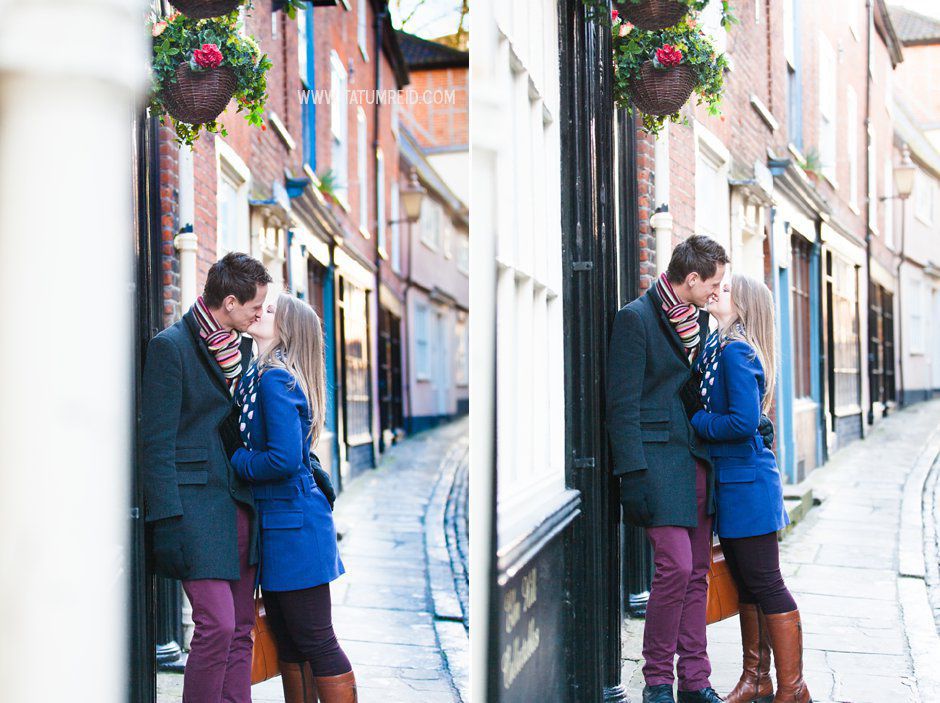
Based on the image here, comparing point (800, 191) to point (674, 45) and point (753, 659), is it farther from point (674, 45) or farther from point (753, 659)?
point (753, 659)

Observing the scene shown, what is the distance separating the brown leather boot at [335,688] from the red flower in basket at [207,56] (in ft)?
5.76

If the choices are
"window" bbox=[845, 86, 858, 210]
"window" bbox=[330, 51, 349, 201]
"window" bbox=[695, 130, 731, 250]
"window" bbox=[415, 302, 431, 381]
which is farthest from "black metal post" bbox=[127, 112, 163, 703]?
"window" bbox=[415, 302, 431, 381]

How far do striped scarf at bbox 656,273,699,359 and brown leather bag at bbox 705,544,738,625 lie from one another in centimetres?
77

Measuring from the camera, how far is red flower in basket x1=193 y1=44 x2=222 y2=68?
110 inches

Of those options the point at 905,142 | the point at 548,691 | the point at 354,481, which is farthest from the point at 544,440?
the point at 354,481

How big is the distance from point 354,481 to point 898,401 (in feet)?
17.1

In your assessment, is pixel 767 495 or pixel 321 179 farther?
pixel 321 179

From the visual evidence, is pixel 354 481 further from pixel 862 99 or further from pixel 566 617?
pixel 566 617

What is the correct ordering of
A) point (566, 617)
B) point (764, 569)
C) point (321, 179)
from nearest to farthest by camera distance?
point (566, 617), point (764, 569), point (321, 179)

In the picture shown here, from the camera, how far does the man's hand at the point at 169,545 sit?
2.47 meters

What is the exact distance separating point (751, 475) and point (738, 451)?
9cm

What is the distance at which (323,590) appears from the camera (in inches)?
110

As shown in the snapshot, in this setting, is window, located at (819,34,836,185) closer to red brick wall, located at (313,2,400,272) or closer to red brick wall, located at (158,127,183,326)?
red brick wall, located at (158,127,183,326)

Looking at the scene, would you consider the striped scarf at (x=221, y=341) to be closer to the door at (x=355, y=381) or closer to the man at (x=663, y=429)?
the man at (x=663, y=429)
